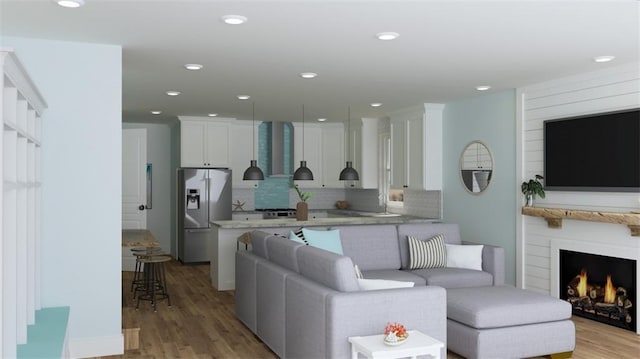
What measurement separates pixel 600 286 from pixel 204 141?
6150 mm

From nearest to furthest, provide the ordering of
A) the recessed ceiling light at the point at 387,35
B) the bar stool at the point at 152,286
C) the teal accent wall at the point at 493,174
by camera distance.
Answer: the recessed ceiling light at the point at 387,35
the bar stool at the point at 152,286
the teal accent wall at the point at 493,174

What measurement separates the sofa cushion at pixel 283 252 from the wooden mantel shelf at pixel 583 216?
281cm

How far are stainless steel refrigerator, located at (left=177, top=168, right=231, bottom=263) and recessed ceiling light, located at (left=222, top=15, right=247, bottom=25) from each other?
5.87m

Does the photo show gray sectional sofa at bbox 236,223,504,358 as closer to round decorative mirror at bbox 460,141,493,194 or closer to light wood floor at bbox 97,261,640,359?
light wood floor at bbox 97,261,640,359

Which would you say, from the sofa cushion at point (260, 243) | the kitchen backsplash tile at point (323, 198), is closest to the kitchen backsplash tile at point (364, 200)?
the kitchen backsplash tile at point (323, 198)

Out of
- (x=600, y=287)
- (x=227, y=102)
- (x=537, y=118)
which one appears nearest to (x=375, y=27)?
(x=537, y=118)

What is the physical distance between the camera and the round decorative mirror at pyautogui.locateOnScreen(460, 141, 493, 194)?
24.0 ft

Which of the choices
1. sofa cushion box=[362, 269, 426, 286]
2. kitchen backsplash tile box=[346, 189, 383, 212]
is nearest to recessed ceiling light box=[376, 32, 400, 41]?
sofa cushion box=[362, 269, 426, 286]

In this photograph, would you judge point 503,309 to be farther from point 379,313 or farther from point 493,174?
point 493,174

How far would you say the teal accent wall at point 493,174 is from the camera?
6945mm

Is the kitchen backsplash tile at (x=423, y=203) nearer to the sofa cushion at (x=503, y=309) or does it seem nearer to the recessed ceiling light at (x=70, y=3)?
the sofa cushion at (x=503, y=309)

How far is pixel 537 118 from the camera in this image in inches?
256

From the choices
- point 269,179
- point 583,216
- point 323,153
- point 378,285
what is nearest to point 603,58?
point 583,216

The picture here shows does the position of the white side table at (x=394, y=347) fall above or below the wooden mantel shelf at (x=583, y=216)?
below
